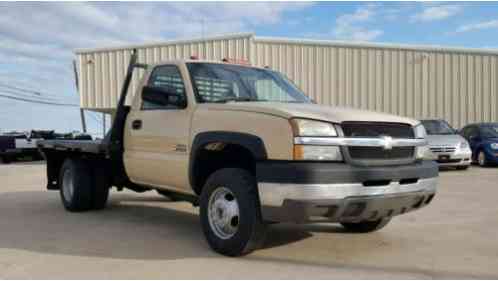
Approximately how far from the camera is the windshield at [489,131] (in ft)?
50.1

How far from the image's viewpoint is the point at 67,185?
7.53 m

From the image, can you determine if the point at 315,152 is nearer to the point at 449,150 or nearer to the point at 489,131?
the point at 449,150

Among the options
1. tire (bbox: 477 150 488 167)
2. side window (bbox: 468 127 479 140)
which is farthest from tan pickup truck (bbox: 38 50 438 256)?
side window (bbox: 468 127 479 140)

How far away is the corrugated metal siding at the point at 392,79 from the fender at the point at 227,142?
13.6 m

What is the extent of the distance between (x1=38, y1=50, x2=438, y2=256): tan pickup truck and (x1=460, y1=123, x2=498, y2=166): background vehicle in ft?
35.7

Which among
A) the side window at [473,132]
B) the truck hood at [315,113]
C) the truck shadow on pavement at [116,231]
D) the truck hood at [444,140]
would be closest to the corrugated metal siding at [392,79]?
the side window at [473,132]

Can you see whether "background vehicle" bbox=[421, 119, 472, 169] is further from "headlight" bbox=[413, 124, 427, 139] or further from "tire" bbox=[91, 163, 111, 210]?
"tire" bbox=[91, 163, 111, 210]

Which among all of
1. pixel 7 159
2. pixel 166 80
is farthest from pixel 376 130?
pixel 7 159

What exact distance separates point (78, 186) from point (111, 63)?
43.7 ft

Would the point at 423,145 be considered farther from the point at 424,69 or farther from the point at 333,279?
the point at 424,69

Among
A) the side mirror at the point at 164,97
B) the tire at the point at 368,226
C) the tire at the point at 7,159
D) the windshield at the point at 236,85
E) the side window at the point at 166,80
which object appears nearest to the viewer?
the side mirror at the point at 164,97

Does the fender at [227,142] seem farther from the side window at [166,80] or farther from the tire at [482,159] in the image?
the tire at [482,159]

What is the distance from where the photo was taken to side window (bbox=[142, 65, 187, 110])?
210 inches

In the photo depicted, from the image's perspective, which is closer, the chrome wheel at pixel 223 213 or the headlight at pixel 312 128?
the headlight at pixel 312 128
